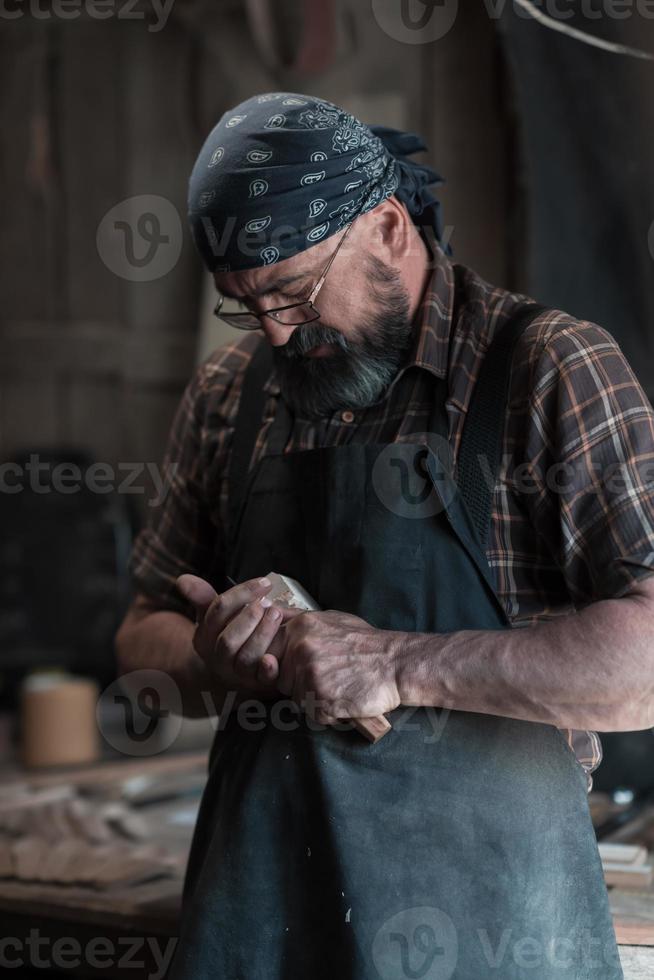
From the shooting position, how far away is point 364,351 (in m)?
1.94

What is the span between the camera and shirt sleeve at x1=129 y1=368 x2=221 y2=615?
225 cm

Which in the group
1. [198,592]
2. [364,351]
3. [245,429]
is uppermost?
[364,351]

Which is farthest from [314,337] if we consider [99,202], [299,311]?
[99,202]

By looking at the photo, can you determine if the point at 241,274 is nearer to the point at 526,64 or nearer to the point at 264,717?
the point at 264,717

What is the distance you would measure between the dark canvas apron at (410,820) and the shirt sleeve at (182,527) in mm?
455

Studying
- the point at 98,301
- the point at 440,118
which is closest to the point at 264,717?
the point at 440,118

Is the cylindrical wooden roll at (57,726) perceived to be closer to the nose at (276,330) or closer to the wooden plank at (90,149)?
the wooden plank at (90,149)

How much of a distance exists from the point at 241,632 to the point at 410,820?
1.20 feet

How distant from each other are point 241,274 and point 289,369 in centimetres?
18

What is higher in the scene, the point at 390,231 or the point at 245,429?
the point at 390,231

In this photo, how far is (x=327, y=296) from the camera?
194 centimetres

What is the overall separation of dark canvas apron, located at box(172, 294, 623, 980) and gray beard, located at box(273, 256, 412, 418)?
0.44 feet

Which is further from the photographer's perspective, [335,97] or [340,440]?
[335,97]

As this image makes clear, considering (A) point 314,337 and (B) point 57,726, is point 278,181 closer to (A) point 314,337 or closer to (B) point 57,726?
(A) point 314,337
